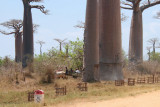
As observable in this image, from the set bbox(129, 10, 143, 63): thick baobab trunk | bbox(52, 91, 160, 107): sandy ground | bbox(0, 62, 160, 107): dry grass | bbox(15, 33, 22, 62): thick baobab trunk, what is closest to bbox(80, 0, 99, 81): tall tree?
bbox(0, 62, 160, 107): dry grass

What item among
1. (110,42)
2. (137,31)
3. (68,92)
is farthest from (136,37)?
(68,92)

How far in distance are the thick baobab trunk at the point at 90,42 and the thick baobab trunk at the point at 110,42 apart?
339 millimetres

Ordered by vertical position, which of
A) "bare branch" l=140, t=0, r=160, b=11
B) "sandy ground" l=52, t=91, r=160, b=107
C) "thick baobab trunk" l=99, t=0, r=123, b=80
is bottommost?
"sandy ground" l=52, t=91, r=160, b=107

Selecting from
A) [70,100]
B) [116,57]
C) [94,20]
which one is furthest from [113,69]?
[70,100]

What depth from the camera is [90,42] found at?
490 inches

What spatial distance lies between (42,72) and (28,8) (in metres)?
7.48

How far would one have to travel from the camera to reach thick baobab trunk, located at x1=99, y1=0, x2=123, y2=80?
1244cm

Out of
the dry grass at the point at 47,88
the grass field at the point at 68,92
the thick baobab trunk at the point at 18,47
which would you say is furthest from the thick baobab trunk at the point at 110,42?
the thick baobab trunk at the point at 18,47

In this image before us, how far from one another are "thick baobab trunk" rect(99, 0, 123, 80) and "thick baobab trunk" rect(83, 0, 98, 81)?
0.34m

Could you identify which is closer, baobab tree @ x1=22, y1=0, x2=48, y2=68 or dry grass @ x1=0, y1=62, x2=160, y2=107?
dry grass @ x1=0, y1=62, x2=160, y2=107

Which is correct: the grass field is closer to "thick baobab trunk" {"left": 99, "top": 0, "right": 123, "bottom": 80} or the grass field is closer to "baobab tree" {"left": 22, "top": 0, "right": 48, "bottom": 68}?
"thick baobab trunk" {"left": 99, "top": 0, "right": 123, "bottom": 80}

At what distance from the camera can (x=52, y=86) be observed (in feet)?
35.7

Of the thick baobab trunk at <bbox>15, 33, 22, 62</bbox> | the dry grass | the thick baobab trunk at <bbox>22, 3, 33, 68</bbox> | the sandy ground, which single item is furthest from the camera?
the thick baobab trunk at <bbox>15, 33, 22, 62</bbox>

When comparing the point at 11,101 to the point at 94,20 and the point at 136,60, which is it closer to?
the point at 94,20
